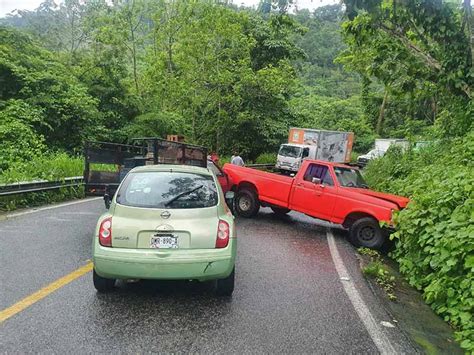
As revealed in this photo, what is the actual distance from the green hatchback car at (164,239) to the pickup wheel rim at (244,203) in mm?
5748

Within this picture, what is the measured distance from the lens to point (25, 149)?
513 inches

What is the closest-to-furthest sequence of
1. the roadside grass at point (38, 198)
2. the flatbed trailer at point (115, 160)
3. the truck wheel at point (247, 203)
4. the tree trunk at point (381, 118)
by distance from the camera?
the flatbed trailer at point (115, 160), the roadside grass at point (38, 198), the truck wheel at point (247, 203), the tree trunk at point (381, 118)

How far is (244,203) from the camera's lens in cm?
1084

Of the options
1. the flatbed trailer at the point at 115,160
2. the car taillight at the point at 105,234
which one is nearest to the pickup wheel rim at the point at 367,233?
the flatbed trailer at the point at 115,160

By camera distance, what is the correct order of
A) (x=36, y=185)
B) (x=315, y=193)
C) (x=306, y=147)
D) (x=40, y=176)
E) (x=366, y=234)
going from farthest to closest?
(x=306, y=147), (x=40, y=176), (x=36, y=185), (x=315, y=193), (x=366, y=234)

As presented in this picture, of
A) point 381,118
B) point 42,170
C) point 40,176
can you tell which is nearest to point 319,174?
point 40,176

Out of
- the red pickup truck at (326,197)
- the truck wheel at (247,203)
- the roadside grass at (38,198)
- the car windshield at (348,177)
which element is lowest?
the roadside grass at (38,198)

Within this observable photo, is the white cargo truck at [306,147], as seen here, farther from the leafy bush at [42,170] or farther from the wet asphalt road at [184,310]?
the wet asphalt road at [184,310]

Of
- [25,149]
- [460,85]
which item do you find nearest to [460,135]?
[460,85]

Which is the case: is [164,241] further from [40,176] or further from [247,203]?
[40,176]

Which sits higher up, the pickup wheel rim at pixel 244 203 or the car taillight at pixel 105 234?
the car taillight at pixel 105 234

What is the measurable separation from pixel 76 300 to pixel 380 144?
31803mm

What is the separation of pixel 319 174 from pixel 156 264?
6140 millimetres

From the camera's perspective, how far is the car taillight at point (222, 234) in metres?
4.57
